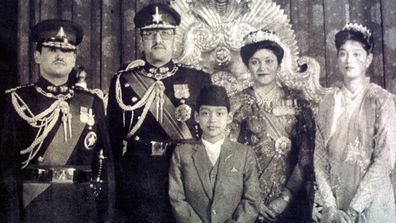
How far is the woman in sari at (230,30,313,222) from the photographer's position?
195 inches

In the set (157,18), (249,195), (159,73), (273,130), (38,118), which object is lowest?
(249,195)

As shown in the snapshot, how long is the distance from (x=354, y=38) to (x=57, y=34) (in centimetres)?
260

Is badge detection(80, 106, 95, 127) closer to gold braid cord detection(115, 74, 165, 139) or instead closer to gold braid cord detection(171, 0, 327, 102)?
gold braid cord detection(115, 74, 165, 139)

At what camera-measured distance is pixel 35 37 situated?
4957mm

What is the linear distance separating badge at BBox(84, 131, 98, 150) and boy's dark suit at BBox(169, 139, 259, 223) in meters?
0.67

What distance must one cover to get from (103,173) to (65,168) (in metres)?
0.31

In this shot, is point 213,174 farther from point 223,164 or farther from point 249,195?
point 249,195

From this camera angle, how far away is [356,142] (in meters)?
5.07

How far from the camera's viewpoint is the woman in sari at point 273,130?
195 inches

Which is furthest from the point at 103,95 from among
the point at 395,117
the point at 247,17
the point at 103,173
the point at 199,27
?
the point at 395,117

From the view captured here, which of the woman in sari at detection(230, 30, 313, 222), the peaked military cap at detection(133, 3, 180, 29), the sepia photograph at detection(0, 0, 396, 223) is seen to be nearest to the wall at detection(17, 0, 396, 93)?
the sepia photograph at detection(0, 0, 396, 223)

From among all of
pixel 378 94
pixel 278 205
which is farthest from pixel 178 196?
pixel 378 94

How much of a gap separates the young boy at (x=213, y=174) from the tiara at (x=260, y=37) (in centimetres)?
55

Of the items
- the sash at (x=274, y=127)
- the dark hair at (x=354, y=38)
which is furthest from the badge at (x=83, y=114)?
the dark hair at (x=354, y=38)
